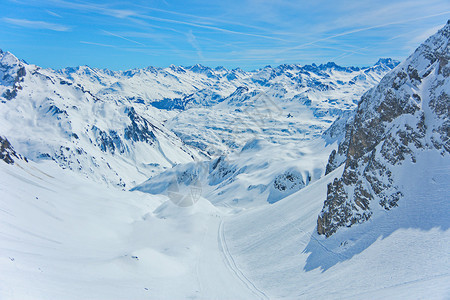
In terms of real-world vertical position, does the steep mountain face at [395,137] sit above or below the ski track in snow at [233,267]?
above

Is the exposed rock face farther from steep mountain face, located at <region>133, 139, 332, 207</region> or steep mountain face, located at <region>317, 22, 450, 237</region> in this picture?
steep mountain face, located at <region>317, 22, 450, 237</region>

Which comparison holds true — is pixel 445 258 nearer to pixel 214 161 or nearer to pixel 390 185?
pixel 390 185

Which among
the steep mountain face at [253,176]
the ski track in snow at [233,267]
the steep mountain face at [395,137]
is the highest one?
the steep mountain face at [395,137]

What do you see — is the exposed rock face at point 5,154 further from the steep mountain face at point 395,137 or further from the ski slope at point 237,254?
the steep mountain face at point 395,137

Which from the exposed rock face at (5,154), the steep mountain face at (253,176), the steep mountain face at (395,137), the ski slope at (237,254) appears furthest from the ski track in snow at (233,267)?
the exposed rock face at (5,154)

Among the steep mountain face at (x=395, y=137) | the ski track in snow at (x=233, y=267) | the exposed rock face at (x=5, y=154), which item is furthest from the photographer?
the exposed rock face at (x=5, y=154)

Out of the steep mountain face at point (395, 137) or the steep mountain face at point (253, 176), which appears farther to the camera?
the steep mountain face at point (253, 176)

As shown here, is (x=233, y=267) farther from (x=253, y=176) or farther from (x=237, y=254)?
(x=253, y=176)

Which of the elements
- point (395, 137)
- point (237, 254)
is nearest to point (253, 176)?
point (237, 254)
